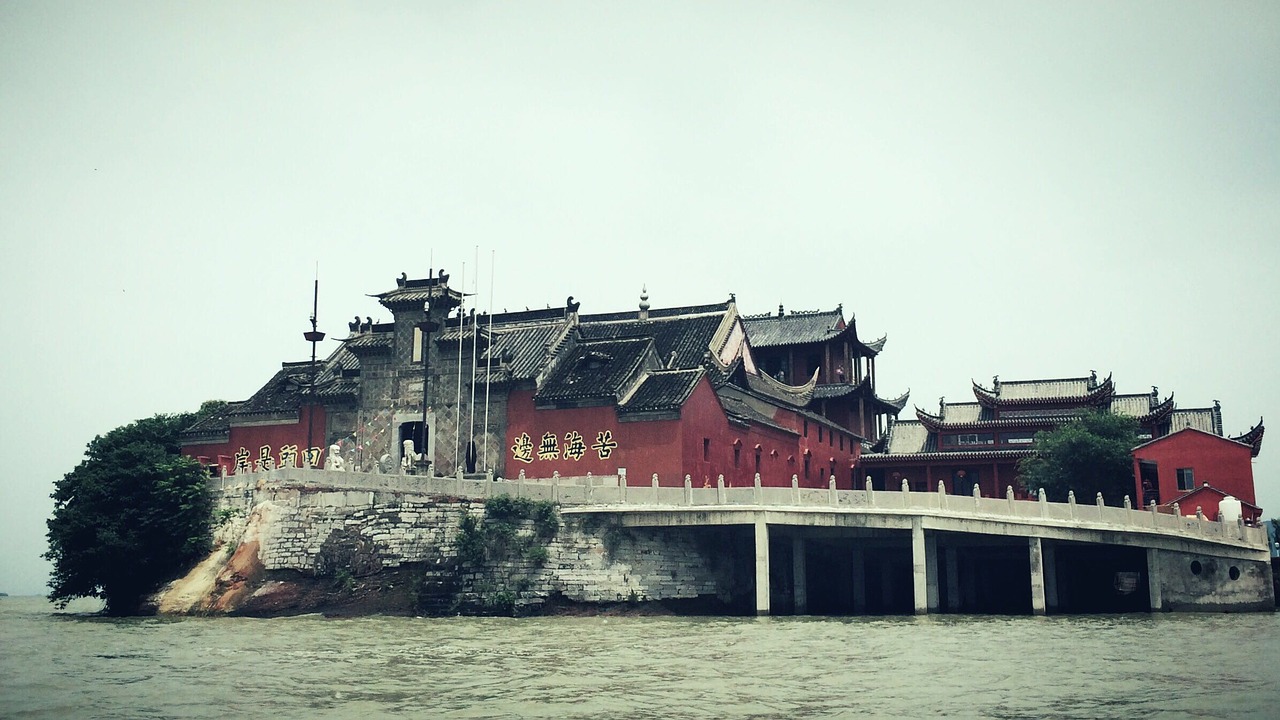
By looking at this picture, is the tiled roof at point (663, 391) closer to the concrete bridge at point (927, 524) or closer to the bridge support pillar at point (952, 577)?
the concrete bridge at point (927, 524)

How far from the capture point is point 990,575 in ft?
175

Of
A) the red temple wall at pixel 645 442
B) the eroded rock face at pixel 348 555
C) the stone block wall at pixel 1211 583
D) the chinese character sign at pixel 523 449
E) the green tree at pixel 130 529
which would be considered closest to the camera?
the eroded rock face at pixel 348 555

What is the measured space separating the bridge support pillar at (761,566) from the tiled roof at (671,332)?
1397 cm

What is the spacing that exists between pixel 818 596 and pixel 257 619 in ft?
75.1

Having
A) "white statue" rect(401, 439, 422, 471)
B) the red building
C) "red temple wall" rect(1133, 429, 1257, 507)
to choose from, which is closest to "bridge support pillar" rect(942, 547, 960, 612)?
the red building

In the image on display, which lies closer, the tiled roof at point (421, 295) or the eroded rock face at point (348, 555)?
the eroded rock face at point (348, 555)

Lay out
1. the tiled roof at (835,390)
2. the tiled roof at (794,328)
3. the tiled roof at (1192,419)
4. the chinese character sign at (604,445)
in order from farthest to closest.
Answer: the tiled roof at (794,328) → the tiled roof at (835,390) → the tiled roof at (1192,419) → the chinese character sign at (604,445)

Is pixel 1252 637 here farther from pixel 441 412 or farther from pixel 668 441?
pixel 441 412

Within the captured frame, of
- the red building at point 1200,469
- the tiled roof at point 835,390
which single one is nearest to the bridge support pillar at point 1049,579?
the red building at point 1200,469

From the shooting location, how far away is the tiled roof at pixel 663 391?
4722 cm

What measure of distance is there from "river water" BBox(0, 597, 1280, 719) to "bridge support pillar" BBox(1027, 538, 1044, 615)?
2453mm

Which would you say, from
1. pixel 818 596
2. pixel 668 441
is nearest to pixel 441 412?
pixel 668 441

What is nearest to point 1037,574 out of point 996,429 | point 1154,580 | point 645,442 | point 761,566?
point 1154,580

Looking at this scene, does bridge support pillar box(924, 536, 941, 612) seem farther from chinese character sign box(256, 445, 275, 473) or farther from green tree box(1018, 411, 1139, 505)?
chinese character sign box(256, 445, 275, 473)
